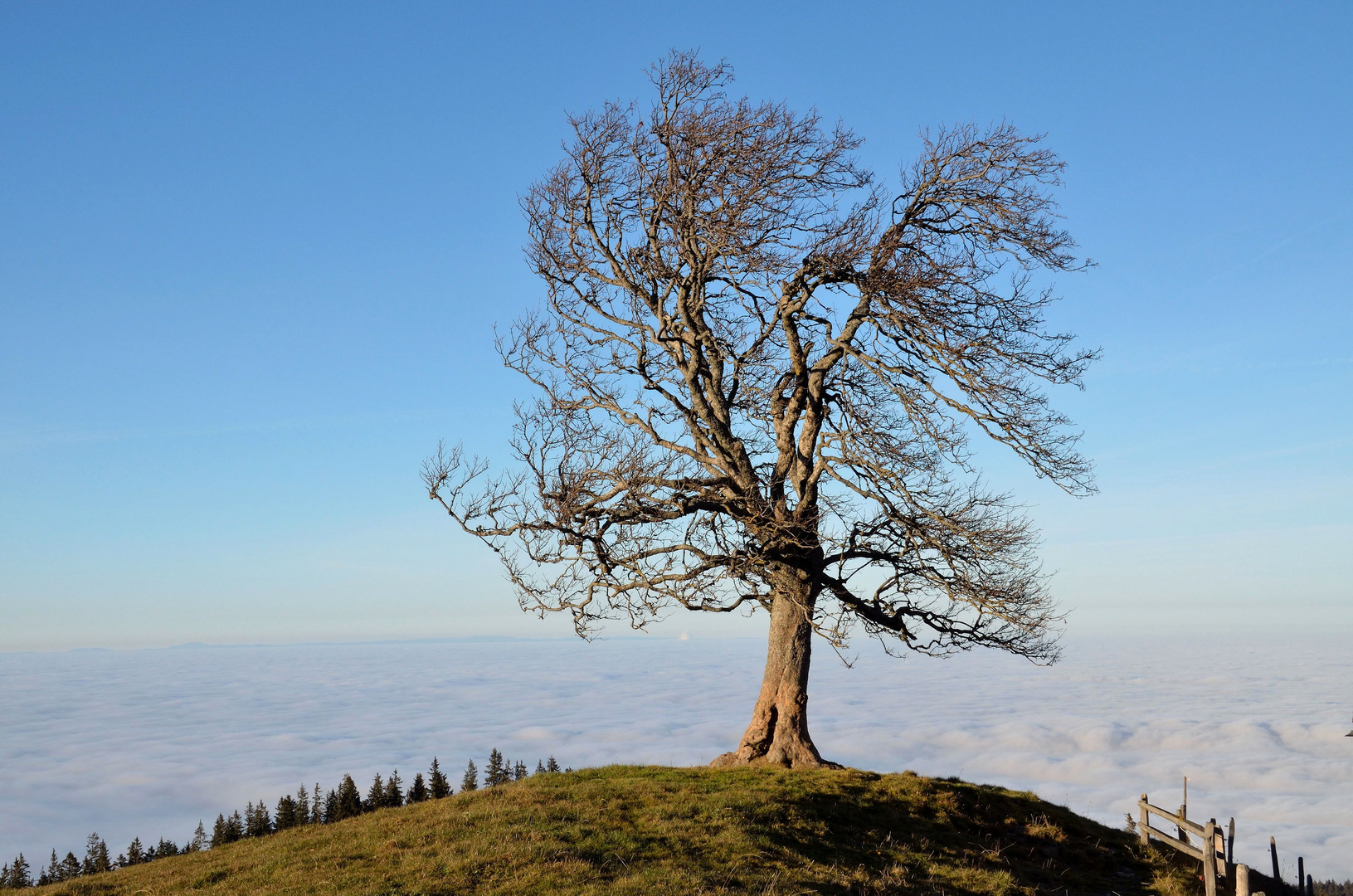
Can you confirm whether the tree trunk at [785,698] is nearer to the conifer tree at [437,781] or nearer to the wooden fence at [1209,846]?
the wooden fence at [1209,846]

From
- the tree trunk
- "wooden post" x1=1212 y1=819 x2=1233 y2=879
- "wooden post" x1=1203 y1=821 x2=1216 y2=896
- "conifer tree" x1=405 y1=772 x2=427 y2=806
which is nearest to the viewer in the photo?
"wooden post" x1=1203 y1=821 x2=1216 y2=896

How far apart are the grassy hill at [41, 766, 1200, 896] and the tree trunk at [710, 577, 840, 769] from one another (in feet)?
4.07

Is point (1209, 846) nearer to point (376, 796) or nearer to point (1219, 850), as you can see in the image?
point (1219, 850)

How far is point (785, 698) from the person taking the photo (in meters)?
19.5

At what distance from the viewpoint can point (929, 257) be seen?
62.5ft

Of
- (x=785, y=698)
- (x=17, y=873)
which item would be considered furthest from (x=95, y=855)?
(x=785, y=698)

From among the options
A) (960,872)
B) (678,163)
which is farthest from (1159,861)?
(678,163)

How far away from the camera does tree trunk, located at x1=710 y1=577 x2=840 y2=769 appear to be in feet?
63.1

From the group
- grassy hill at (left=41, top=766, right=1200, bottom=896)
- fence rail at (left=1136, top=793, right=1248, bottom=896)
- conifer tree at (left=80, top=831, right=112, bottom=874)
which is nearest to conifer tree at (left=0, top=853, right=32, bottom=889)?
conifer tree at (left=80, top=831, right=112, bottom=874)

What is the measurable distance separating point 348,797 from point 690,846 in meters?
31.4

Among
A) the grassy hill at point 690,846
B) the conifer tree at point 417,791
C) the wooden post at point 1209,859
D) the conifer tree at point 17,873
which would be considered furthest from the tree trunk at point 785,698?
the conifer tree at point 17,873

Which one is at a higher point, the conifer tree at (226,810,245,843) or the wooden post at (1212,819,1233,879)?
the wooden post at (1212,819,1233,879)

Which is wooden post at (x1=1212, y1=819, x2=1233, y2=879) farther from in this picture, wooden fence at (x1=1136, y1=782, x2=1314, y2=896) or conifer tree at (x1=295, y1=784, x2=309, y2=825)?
conifer tree at (x1=295, y1=784, x2=309, y2=825)

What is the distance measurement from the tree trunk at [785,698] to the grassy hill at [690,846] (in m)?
1.24
